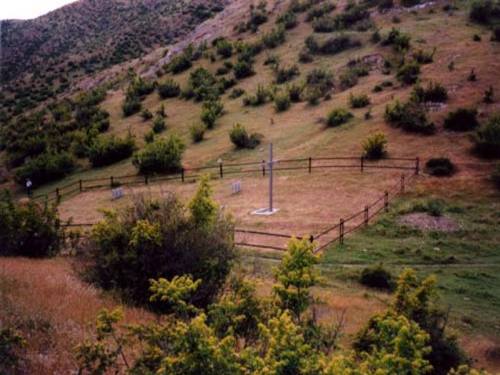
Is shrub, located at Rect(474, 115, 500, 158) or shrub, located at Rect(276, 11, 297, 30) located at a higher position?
shrub, located at Rect(276, 11, 297, 30)

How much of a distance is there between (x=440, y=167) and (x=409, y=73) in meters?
15.0

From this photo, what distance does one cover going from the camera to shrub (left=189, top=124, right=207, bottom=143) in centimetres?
4047

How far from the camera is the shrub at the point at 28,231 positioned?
1573cm

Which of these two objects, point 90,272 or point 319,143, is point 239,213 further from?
point 90,272

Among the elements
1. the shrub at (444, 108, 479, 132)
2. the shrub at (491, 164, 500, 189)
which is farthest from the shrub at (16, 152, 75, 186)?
the shrub at (491, 164, 500, 189)

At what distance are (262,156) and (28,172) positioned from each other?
20.3 m

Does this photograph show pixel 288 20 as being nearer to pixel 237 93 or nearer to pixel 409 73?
pixel 237 93

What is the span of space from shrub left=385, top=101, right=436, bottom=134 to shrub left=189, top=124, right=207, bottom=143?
15718mm

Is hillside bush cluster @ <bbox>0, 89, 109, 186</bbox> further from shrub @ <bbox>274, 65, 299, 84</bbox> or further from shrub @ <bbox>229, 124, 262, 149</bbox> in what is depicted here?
shrub @ <bbox>274, 65, 299, 84</bbox>

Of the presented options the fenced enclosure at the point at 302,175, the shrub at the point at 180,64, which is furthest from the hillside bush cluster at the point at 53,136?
the shrub at the point at 180,64

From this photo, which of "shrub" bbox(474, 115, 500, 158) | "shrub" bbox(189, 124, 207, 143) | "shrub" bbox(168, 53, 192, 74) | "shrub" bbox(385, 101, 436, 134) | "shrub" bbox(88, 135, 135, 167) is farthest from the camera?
"shrub" bbox(168, 53, 192, 74)

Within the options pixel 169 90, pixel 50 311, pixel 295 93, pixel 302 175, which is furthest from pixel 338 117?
pixel 50 311

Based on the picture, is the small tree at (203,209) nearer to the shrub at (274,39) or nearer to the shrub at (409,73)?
the shrub at (409,73)

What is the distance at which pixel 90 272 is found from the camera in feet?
34.5
